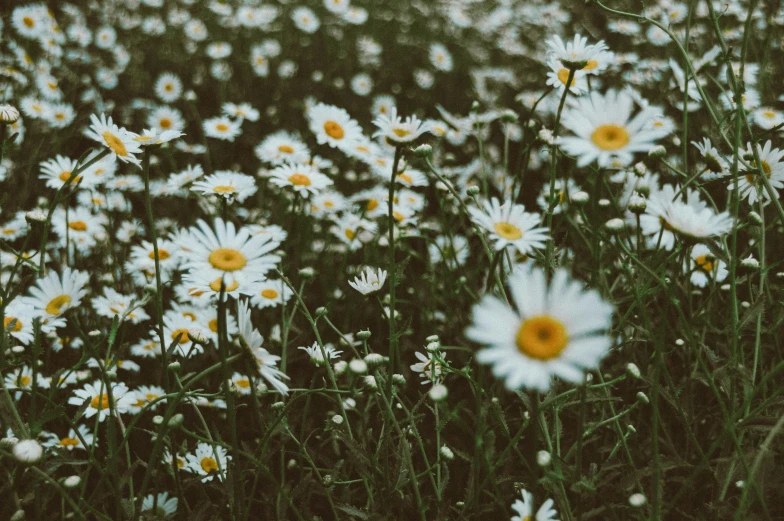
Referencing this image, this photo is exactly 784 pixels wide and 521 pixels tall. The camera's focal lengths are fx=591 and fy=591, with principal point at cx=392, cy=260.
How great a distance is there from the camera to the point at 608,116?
4.72ft

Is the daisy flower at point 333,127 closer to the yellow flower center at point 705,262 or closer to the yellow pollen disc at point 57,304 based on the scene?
the yellow pollen disc at point 57,304

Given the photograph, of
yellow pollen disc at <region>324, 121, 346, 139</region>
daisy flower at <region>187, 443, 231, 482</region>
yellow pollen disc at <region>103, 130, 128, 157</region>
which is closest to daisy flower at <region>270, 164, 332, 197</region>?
yellow pollen disc at <region>324, 121, 346, 139</region>

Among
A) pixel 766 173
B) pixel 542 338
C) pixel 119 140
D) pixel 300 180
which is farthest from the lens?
pixel 300 180

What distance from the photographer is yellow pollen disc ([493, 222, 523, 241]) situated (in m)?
1.40

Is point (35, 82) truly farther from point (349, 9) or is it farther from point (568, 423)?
point (568, 423)

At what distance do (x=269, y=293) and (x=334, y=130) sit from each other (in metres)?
0.91

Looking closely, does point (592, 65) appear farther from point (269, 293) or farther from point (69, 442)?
point (69, 442)

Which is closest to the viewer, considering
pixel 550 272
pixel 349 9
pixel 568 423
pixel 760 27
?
pixel 550 272

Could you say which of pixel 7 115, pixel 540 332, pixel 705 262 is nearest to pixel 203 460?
pixel 7 115

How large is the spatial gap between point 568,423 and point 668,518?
1.45 ft

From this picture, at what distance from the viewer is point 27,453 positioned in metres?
1.34

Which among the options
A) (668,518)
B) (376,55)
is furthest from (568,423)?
(376,55)

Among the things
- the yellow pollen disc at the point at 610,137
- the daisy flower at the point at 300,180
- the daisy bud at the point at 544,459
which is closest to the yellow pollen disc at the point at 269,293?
the daisy flower at the point at 300,180

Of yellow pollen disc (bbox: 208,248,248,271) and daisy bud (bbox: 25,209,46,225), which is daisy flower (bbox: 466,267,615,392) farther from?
daisy bud (bbox: 25,209,46,225)
